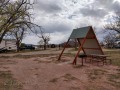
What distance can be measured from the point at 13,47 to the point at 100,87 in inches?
1703

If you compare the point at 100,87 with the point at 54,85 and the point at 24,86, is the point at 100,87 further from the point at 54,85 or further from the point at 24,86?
the point at 24,86

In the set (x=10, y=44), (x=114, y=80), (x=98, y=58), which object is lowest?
(x=114, y=80)

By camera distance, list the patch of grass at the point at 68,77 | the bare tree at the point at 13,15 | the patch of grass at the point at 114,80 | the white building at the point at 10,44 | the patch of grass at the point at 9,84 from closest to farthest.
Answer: the patch of grass at the point at 9,84
the patch of grass at the point at 114,80
the patch of grass at the point at 68,77
the bare tree at the point at 13,15
the white building at the point at 10,44

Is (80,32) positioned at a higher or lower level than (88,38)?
higher

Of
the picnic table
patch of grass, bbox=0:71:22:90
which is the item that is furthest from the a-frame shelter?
patch of grass, bbox=0:71:22:90

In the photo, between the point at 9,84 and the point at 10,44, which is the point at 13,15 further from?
the point at 10,44

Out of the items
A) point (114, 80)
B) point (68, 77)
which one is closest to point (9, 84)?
point (68, 77)

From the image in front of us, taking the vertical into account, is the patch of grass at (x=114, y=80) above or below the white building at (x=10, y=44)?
below

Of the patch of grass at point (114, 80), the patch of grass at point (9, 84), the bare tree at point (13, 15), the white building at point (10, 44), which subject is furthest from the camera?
the white building at point (10, 44)

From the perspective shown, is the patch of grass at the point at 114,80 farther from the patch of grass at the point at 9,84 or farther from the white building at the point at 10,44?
the white building at the point at 10,44

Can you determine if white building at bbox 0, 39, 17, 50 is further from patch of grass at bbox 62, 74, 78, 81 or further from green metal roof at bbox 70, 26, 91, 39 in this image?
patch of grass at bbox 62, 74, 78, 81

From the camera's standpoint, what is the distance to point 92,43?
17672 mm

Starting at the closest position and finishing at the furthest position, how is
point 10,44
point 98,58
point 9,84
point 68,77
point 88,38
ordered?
1. point 9,84
2. point 68,77
3. point 98,58
4. point 88,38
5. point 10,44

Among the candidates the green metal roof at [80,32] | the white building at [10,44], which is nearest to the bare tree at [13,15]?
the green metal roof at [80,32]
